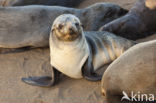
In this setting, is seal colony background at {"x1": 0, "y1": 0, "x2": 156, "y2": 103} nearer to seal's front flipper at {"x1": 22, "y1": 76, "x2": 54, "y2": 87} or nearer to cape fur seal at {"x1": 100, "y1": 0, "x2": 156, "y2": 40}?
seal's front flipper at {"x1": 22, "y1": 76, "x2": 54, "y2": 87}

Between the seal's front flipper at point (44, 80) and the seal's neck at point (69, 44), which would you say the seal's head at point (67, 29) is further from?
the seal's front flipper at point (44, 80)

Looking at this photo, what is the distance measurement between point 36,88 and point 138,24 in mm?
1763

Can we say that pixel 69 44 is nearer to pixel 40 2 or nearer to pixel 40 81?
pixel 40 81

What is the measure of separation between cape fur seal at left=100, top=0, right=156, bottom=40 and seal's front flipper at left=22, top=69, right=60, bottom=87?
111cm

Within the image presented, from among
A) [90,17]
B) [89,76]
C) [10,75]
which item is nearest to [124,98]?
[89,76]

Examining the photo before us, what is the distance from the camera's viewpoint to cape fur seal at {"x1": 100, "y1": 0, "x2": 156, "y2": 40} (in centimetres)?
540

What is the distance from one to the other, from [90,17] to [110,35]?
34.2 inches

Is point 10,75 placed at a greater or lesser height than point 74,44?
lesser

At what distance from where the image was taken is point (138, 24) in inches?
216

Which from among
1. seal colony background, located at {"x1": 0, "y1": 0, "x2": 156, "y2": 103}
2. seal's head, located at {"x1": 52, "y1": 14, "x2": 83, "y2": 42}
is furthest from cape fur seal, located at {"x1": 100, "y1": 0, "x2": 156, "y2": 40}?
seal's head, located at {"x1": 52, "y1": 14, "x2": 83, "y2": 42}

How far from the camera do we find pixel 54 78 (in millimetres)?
4652

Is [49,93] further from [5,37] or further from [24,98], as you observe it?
[5,37]

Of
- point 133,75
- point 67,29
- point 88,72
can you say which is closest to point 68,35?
point 67,29

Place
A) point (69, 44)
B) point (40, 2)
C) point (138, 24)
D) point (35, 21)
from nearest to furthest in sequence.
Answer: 1. point (69, 44)
2. point (138, 24)
3. point (35, 21)
4. point (40, 2)
